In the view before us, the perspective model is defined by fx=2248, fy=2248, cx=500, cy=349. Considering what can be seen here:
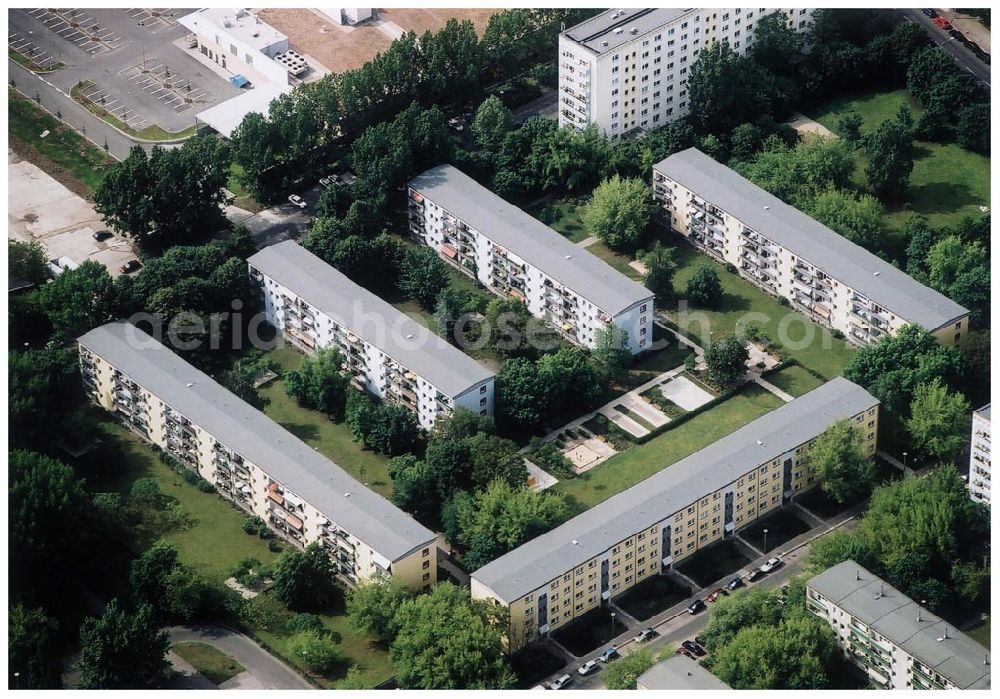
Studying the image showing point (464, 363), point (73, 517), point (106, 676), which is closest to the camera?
point (106, 676)

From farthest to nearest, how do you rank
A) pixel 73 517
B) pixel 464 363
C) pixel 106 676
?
pixel 464 363
pixel 73 517
pixel 106 676

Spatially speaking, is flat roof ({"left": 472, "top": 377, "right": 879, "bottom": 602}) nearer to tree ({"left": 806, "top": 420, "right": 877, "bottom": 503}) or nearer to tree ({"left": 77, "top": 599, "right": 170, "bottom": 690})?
tree ({"left": 806, "top": 420, "right": 877, "bottom": 503})

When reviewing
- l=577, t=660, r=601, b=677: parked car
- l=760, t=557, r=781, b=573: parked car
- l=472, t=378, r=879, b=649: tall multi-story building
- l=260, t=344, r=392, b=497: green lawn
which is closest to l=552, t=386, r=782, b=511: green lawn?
l=472, t=378, r=879, b=649: tall multi-story building

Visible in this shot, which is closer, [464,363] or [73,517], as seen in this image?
[73,517]

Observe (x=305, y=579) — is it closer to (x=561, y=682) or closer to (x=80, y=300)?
(x=561, y=682)

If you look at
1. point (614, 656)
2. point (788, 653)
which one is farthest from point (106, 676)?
point (788, 653)

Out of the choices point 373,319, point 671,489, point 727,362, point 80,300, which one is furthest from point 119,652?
point 727,362

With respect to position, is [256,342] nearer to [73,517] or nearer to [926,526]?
[73,517]
